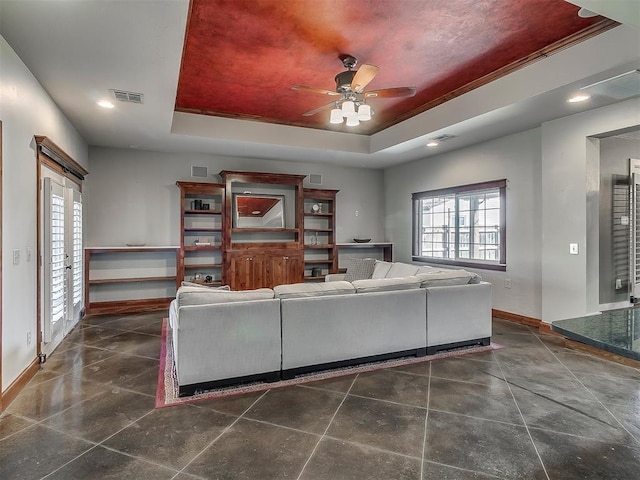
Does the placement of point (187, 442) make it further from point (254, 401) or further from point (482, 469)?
point (482, 469)

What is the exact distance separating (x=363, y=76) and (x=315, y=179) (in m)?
4.03

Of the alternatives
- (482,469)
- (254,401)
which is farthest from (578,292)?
(254,401)

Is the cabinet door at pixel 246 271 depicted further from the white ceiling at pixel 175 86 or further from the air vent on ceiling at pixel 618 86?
the air vent on ceiling at pixel 618 86

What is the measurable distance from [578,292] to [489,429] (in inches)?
107

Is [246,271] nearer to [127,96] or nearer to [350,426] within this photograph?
[127,96]

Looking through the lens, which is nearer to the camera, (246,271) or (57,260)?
(57,260)

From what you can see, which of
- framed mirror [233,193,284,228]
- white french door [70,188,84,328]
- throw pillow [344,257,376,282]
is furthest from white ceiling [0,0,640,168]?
throw pillow [344,257,376,282]

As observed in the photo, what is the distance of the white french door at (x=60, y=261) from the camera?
3.44 metres

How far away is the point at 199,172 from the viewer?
20.7 feet

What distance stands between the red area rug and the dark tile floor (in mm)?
100

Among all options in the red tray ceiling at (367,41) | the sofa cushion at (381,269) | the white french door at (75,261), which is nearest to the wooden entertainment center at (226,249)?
the white french door at (75,261)

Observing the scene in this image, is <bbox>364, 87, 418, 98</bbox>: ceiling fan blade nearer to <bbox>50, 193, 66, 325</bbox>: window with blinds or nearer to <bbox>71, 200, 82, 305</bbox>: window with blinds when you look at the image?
<bbox>50, 193, 66, 325</bbox>: window with blinds

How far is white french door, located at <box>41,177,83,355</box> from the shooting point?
3.44 meters

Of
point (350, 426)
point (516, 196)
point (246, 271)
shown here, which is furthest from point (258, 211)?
point (350, 426)
